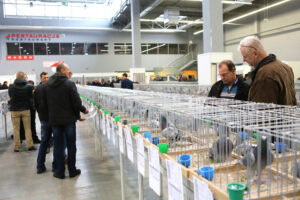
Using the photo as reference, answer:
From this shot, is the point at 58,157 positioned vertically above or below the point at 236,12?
below

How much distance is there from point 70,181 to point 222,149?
2777 mm

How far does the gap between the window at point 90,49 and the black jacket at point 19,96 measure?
53.1ft

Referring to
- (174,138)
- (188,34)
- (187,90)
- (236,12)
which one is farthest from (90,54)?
(174,138)

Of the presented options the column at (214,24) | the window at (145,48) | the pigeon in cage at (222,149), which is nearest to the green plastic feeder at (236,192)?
the pigeon in cage at (222,149)

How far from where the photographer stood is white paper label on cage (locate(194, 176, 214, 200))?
106 cm

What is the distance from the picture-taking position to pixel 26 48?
19047 mm

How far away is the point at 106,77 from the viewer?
739 inches

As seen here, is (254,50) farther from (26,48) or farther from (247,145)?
(26,48)

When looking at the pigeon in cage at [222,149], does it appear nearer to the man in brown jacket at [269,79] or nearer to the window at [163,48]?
the man in brown jacket at [269,79]

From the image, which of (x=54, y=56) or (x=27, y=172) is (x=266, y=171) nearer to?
(x=27, y=172)

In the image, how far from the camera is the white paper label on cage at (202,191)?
1.06 meters

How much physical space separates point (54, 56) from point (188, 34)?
11.3 metres

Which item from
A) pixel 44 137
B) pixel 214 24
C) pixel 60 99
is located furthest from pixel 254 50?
pixel 214 24

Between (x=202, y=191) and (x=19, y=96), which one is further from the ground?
(x=19, y=96)
